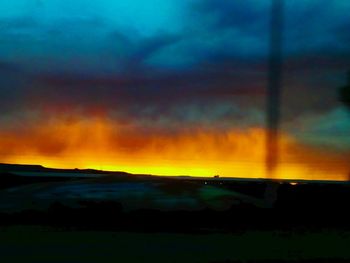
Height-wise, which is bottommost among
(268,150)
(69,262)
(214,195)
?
(69,262)

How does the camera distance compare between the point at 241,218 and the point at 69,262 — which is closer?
the point at 69,262

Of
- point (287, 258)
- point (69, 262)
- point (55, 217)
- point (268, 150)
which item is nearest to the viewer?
point (69, 262)

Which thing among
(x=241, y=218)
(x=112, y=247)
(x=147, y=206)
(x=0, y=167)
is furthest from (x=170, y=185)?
(x=0, y=167)

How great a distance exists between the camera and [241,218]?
21.6 metres

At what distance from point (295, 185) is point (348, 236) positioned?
22.2 ft

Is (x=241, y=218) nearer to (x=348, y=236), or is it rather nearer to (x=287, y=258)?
(x=348, y=236)

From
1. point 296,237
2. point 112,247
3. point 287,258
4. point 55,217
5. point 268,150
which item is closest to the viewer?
point 287,258

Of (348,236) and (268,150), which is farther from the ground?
(268,150)

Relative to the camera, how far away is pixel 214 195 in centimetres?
2117

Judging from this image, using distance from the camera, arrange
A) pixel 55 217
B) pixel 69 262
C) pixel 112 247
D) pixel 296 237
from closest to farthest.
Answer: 1. pixel 69 262
2. pixel 112 247
3. pixel 296 237
4. pixel 55 217

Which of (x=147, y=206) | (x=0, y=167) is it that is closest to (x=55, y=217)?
(x=147, y=206)

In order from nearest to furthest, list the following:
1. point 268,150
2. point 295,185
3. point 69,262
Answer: point 69,262 → point 268,150 → point 295,185

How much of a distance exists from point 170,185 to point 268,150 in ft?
11.3

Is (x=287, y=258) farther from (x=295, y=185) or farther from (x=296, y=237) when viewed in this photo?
(x=295, y=185)
